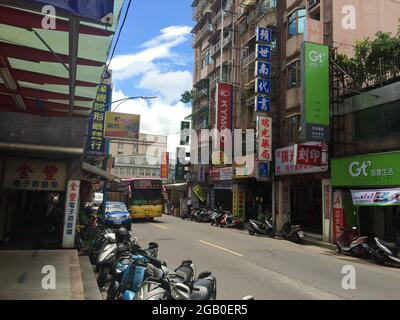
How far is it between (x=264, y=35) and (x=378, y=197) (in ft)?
42.5

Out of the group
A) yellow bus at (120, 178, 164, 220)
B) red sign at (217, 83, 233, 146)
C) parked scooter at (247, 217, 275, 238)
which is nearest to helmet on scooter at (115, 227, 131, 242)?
parked scooter at (247, 217, 275, 238)

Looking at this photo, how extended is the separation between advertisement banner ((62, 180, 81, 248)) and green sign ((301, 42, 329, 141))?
384 inches

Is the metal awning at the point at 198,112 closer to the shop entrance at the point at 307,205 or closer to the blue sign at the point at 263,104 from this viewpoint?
the shop entrance at the point at 307,205

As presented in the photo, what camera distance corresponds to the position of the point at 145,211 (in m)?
29.3

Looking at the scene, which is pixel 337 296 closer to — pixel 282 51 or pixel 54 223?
pixel 54 223

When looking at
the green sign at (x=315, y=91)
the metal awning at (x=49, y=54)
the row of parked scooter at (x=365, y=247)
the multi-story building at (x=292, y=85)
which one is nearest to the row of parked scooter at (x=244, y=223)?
the multi-story building at (x=292, y=85)

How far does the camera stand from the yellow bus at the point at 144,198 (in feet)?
94.8

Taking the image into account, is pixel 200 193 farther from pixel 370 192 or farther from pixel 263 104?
pixel 370 192

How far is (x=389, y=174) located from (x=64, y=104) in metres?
11.8

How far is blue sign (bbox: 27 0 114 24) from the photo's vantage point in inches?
184

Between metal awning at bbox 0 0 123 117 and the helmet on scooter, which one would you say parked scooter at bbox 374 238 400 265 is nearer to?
the helmet on scooter

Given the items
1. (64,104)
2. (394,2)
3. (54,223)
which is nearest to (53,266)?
(64,104)

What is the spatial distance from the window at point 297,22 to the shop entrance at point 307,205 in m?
8.64

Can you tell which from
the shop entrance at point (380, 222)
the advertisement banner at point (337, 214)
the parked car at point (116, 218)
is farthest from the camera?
the parked car at point (116, 218)
